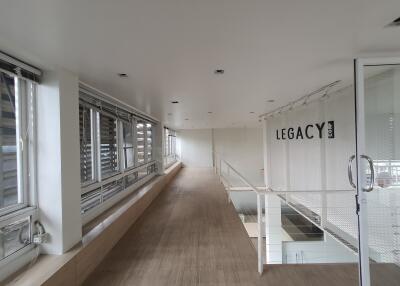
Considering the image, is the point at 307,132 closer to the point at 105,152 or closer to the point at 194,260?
the point at 194,260

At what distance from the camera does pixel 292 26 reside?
1322 millimetres

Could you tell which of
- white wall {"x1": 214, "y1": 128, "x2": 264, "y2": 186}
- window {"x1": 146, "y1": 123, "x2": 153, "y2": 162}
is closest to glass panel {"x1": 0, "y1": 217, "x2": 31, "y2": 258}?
window {"x1": 146, "y1": 123, "x2": 153, "y2": 162}

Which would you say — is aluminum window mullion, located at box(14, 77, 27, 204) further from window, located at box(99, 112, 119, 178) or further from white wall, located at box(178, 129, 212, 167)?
white wall, located at box(178, 129, 212, 167)

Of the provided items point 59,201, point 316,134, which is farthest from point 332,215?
point 59,201

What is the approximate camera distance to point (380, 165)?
2160 millimetres

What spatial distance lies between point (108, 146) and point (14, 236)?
2040 millimetres

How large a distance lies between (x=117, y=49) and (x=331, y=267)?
2654 mm

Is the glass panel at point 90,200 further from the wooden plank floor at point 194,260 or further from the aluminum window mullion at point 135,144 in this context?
the aluminum window mullion at point 135,144

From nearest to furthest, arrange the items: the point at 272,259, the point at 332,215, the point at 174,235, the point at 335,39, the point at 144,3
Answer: the point at 144,3 → the point at 335,39 → the point at 174,235 → the point at 332,215 → the point at 272,259

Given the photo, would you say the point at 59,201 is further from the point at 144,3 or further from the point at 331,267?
the point at 331,267

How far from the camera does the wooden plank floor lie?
2.10 metres

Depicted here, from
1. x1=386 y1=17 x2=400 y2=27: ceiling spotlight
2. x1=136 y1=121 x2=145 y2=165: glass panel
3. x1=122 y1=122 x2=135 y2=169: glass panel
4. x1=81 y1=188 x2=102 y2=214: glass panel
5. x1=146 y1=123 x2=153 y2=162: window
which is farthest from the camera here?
x1=146 y1=123 x2=153 y2=162: window

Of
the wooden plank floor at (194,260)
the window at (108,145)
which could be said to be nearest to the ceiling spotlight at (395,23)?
the wooden plank floor at (194,260)

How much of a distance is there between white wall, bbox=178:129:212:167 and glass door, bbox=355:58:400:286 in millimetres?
8772
